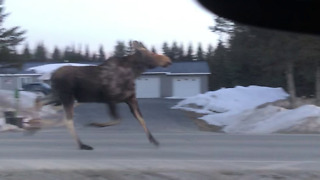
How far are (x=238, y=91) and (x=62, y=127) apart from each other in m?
18.6

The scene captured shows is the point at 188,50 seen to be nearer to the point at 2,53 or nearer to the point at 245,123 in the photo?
the point at 2,53

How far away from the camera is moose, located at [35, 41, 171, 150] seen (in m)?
13.5

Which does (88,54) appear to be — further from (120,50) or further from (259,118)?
(259,118)

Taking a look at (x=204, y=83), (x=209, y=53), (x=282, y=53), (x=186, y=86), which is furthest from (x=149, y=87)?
(x=282, y=53)

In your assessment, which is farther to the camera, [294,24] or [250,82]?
[250,82]

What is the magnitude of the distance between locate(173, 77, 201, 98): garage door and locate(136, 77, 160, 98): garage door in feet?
5.10

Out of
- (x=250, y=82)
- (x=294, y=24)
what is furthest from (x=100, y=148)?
(x=250, y=82)

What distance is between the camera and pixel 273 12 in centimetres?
424

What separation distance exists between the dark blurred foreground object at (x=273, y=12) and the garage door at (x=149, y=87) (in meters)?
47.2

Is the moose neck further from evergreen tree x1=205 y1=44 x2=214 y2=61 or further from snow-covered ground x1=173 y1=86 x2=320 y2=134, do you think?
evergreen tree x1=205 y1=44 x2=214 y2=61

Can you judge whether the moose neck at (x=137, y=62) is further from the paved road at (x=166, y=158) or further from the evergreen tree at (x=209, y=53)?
the evergreen tree at (x=209, y=53)

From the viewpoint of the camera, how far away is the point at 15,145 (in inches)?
566

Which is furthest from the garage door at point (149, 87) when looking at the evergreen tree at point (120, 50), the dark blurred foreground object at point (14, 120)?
the dark blurred foreground object at point (14, 120)

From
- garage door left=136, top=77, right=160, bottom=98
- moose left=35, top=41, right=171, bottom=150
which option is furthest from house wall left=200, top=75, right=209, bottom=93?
moose left=35, top=41, right=171, bottom=150
